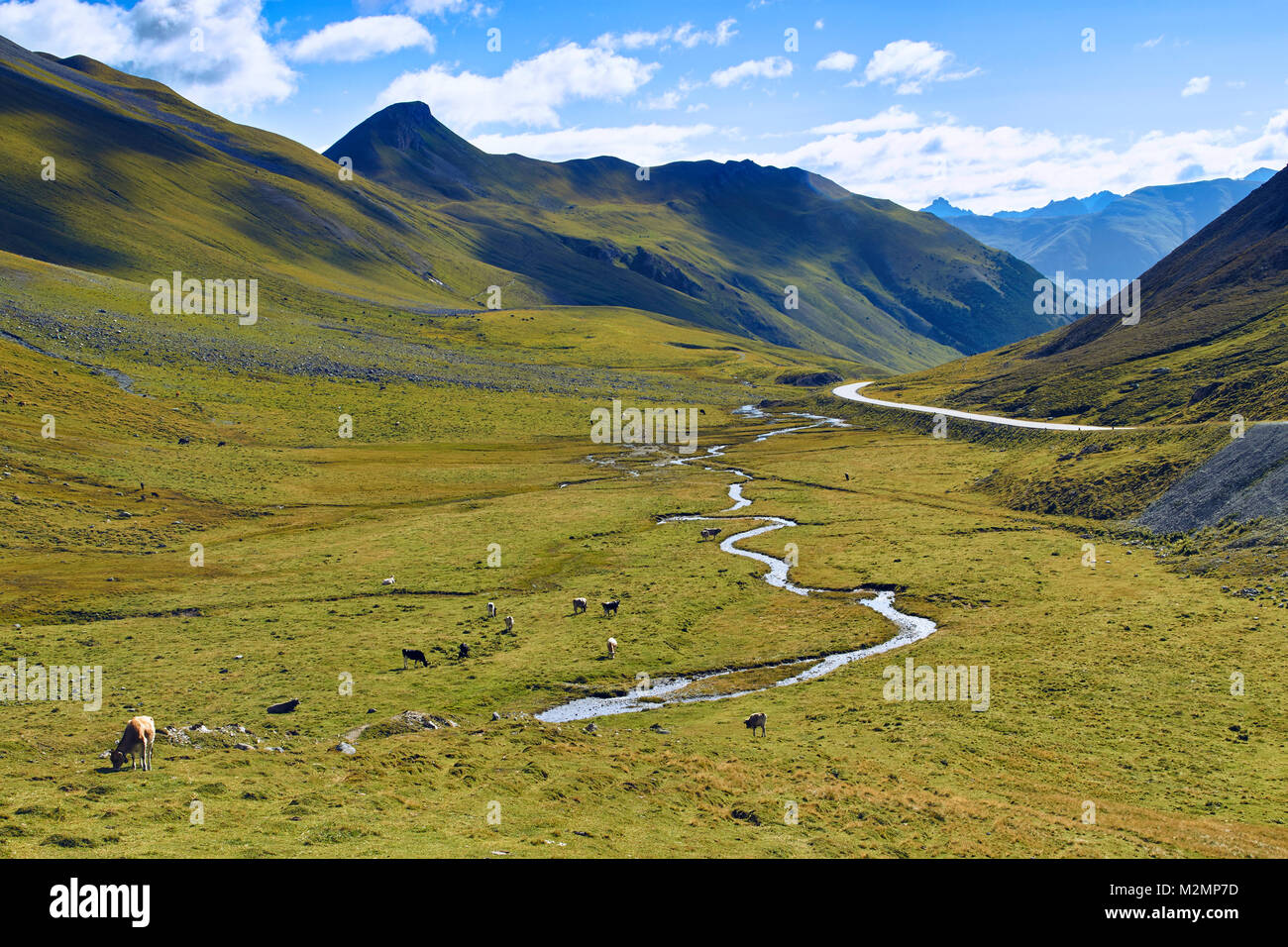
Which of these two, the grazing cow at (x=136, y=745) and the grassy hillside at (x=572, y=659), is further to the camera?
the grazing cow at (x=136, y=745)

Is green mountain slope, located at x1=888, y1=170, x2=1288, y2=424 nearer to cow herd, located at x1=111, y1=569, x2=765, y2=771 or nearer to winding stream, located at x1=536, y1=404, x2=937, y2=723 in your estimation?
winding stream, located at x1=536, y1=404, x2=937, y2=723

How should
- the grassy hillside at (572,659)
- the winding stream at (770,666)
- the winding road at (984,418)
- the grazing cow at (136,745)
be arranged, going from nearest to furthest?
the grassy hillside at (572,659) < the grazing cow at (136,745) < the winding stream at (770,666) < the winding road at (984,418)

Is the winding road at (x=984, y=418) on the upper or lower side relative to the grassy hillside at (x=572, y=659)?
upper

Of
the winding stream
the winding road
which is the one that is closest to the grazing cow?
the winding stream

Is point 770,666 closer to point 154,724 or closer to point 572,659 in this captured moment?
point 572,659

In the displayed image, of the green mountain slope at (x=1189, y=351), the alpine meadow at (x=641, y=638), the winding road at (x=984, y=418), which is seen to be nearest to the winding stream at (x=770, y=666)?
the alpine meadow at (x=641, y=638)

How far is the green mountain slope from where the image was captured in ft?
386

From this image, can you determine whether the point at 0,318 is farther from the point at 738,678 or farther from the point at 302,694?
the point at 738,678

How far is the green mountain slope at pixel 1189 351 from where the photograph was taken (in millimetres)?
117688

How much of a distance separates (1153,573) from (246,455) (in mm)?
109126

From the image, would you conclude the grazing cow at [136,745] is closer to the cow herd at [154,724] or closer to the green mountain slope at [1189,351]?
the cow herd at [154,724]

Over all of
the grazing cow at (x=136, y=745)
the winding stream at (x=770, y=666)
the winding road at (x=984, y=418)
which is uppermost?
the winding road at (x=984, y=418)
